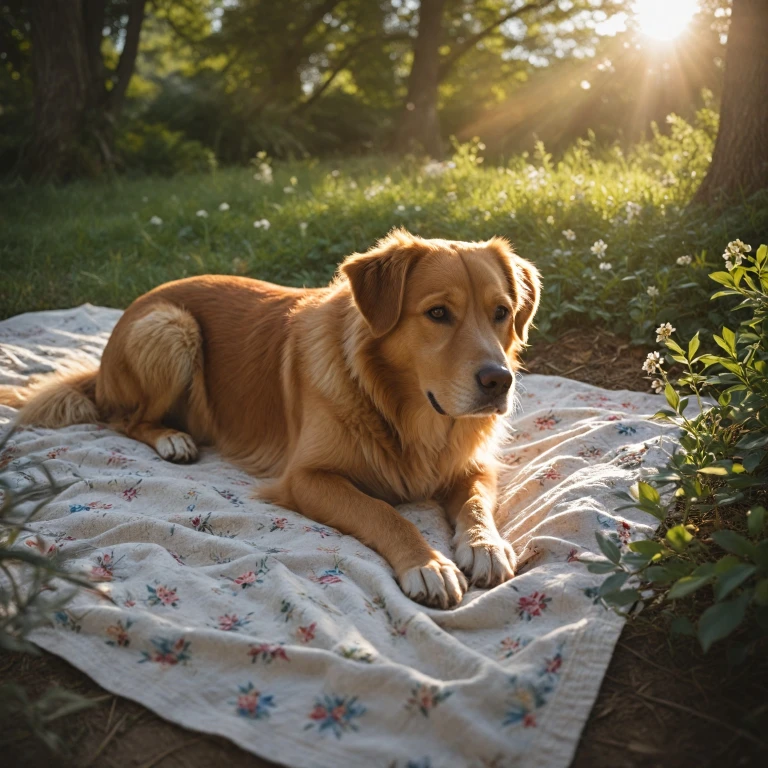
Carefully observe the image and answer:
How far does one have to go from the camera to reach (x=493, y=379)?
2.71m

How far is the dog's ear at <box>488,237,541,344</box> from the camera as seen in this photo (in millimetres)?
3363

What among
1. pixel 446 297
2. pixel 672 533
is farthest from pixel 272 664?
pixel 446 297

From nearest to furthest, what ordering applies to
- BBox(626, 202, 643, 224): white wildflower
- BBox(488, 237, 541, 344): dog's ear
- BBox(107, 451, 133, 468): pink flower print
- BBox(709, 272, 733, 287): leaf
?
1. BBox(709, 272, 733, 287): leaf
2. BBox(488, 237, 541, 344): dog's ear
3. BBox(107, 451, 133, 468): pink flower print
4. BBox(626, 202, 643, 224): white wildflower

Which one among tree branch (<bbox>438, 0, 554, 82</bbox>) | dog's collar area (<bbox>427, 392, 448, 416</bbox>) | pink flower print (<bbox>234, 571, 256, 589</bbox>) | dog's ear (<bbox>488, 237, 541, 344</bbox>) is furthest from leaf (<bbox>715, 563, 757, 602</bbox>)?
tree branch (<bbox>438, 0, 554, 82</bbox>)

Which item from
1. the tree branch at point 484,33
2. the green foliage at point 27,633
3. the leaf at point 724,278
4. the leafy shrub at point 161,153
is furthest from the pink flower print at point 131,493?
the tree branch at point 484,33

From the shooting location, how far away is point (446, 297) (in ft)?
9.80

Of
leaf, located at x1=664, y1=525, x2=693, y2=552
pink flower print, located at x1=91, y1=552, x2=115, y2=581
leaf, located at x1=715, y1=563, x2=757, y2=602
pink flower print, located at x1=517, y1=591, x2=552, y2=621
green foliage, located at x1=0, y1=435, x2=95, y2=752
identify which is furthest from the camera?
pink flower print, located at x1=91, y1=552, x2=115, y2=581

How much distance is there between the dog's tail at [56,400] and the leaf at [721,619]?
3519 mm

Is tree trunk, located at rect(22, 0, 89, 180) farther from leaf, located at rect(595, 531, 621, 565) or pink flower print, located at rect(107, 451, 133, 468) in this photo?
leaf, located at rect(595, 531, 621, 565)

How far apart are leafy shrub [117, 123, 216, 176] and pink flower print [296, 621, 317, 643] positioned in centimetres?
1129

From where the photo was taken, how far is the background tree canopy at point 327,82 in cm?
1058

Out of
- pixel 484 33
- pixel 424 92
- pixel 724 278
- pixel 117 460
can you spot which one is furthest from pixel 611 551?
pixel 484 33

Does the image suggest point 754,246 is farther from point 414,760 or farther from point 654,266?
point 414,760

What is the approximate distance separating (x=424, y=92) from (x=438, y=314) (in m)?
12.1
